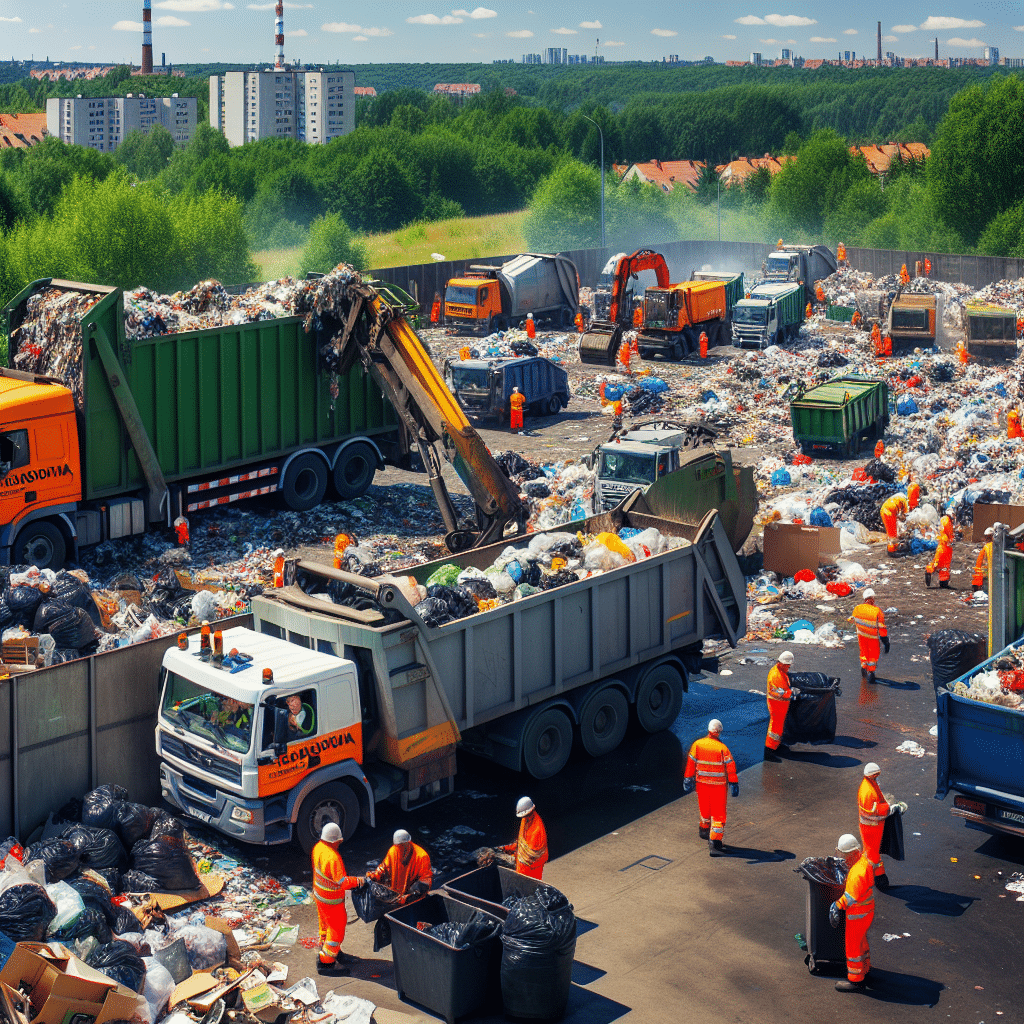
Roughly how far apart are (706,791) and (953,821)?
6.92 feet

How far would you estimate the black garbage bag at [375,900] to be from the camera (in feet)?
27.6

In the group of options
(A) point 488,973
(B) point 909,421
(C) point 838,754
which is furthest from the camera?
(B) point 909,421

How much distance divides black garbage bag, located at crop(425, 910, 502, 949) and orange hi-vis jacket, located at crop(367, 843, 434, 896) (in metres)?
0.52

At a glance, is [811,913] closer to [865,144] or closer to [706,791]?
[706,791]

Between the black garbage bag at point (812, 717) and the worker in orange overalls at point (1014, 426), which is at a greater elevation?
the worker in orange overalls at point (1014, 426)

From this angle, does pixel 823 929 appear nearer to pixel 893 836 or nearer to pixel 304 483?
pixel 893 836

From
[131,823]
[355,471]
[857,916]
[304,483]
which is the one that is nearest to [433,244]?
[355,471]

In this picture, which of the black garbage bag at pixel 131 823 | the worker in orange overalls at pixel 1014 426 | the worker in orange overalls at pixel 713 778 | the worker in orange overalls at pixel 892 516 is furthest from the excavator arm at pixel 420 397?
the worker in orange overalls at pixel 1014 426

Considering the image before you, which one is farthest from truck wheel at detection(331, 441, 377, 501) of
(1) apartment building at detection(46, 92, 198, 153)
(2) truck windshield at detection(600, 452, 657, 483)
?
(1) apartment building at detection(46, 92, 198, 153)

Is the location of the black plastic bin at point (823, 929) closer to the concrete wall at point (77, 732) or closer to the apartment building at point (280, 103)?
the concrete wall at point (77, 732)

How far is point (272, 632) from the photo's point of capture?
35.2 ft

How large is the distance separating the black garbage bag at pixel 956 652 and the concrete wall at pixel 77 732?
7.29 metres

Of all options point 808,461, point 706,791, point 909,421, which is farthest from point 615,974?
point 909,421

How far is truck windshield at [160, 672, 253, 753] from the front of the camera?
9422mm
